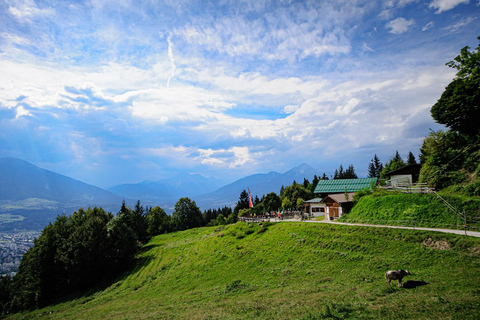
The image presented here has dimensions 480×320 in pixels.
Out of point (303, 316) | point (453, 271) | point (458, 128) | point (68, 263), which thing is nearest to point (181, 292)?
point (303, 316)

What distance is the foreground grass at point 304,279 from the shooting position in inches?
512

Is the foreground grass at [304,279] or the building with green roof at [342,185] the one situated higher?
the building with green roof at [342,185]

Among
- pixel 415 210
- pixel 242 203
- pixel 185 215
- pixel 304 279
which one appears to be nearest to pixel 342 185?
pixel 415 210

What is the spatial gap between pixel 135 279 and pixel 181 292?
57.2ft

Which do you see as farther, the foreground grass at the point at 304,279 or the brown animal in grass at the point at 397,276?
the brown animal in grass at the point at 397,276

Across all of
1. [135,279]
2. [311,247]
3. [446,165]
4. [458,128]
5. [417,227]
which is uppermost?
[458,128]

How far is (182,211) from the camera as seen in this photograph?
94125 millimetres

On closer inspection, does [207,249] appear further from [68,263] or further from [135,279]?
[68,263]

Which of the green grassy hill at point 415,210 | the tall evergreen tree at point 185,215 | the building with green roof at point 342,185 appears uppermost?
the building with green roof at point 342,185

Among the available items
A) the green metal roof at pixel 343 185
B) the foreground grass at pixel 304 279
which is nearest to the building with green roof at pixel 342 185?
A: the green metal roof at pixel 343 185

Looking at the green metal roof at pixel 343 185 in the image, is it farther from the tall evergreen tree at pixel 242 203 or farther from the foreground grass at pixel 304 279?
the tall evergreen tree at pixel 242 203

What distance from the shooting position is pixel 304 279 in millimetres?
22594

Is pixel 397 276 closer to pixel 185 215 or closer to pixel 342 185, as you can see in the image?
pixel 342 185

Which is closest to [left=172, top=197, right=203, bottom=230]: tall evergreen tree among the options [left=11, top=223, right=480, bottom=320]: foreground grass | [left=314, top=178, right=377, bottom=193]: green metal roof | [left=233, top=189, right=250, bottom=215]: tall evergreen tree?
[left=233, top=189, right=250, bottom=215]: tall evergreen tree
